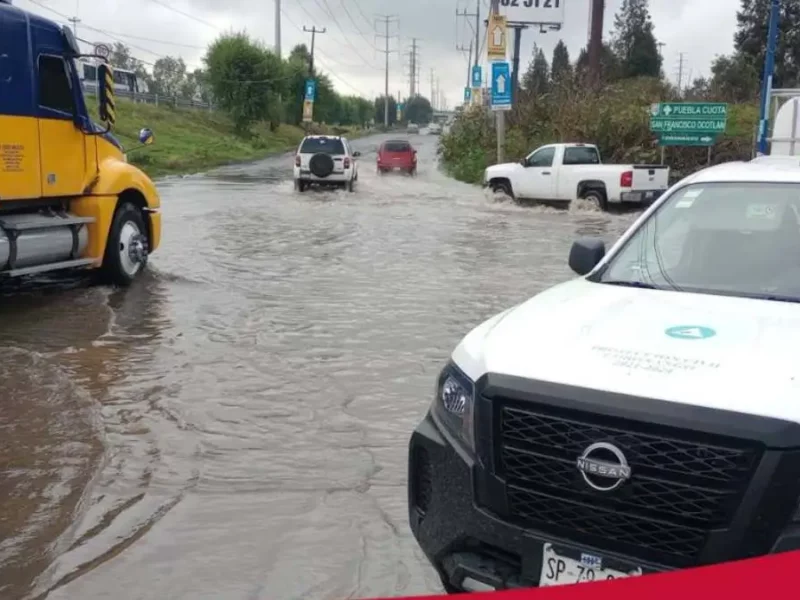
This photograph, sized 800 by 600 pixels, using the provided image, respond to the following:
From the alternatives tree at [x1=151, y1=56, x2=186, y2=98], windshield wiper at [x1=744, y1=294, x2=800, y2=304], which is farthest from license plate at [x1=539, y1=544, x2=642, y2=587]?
tree at [x1=151, y1=56, x2=186, y2=98]

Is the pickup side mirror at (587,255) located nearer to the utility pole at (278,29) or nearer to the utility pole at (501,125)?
the utility pole at (501,125)

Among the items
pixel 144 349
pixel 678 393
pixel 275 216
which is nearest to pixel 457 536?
pixel 678 393

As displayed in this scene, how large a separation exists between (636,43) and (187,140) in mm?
32284

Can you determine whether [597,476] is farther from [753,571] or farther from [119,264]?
[119,264]

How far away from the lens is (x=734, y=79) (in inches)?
1900

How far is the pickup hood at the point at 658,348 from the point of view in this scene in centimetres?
283

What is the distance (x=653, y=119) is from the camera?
2555cm

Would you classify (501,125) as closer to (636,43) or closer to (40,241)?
(40,241)

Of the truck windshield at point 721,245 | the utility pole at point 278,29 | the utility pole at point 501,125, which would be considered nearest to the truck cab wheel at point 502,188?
the utility pole at point 501,125

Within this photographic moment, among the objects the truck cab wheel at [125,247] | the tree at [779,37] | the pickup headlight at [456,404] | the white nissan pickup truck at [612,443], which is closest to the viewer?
the white nissan pickup truck at [612,443]

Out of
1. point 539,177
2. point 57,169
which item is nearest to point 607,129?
point 539,177

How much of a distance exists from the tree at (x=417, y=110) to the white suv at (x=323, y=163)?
5706 inches

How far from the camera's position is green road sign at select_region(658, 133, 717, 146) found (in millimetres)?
25109

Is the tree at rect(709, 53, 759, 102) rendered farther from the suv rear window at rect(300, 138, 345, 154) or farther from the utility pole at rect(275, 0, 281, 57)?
the utility pole at rect(275, 0, 281, 57)
